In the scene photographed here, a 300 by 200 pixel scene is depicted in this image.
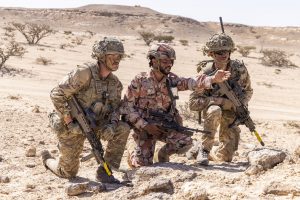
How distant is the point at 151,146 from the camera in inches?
235

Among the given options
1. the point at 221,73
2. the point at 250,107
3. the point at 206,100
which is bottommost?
the point at 250,107

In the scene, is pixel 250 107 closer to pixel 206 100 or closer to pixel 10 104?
pixel 10 104

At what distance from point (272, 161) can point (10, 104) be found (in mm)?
6163

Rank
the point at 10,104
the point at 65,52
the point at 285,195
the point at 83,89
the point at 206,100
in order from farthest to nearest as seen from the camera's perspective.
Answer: the point at 65,52, the point at 10,104, the point at 206,100, the point at 83,89, the point at 285,195

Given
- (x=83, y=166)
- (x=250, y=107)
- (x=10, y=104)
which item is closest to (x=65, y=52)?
(x=250, y=107)

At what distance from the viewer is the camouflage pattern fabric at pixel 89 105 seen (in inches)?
208

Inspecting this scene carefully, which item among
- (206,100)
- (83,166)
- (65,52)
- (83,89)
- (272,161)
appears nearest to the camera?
(272,161)

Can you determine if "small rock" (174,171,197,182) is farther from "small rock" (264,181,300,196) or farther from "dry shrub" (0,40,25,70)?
"dry shrub" (0,40,25,70)

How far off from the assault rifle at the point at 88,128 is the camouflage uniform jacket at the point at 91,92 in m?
0.07

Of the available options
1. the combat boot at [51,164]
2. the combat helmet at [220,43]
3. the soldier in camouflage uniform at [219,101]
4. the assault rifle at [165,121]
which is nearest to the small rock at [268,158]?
the soldier in camouflage uniform at [219,101]

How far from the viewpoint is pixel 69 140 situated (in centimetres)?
552

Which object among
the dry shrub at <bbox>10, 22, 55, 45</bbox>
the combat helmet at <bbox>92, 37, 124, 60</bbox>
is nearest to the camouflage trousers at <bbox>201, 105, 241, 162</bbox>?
the combat helmet at <bbox>92, 37, 124, 60</bbox>

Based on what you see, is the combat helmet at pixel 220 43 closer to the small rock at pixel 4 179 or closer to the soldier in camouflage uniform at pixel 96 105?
the soldier in camouflage uniform at pixel 96 105

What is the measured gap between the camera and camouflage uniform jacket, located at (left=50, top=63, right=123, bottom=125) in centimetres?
527
